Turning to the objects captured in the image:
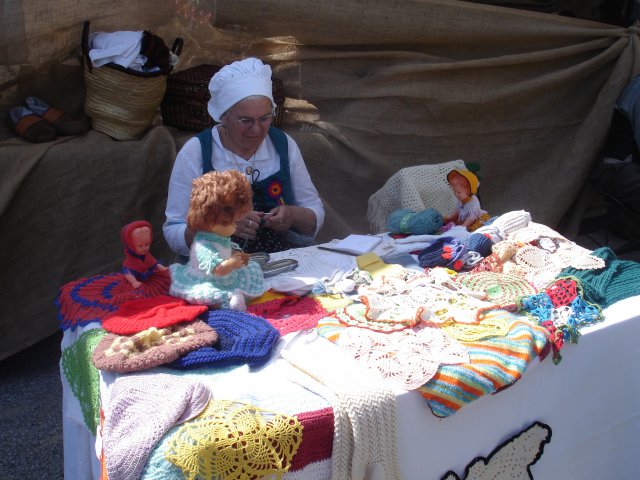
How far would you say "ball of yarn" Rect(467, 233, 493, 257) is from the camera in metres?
2.35

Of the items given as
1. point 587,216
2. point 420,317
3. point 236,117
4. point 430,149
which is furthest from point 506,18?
point 420,317

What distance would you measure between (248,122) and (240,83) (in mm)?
136

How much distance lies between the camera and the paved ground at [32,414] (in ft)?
8.66

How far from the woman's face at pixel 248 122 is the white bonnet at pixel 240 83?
2cm

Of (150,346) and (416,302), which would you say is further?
(416,302)

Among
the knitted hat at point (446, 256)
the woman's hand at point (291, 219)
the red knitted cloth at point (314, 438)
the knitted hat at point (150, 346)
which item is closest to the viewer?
the red knitted cloth at point (314, 438)

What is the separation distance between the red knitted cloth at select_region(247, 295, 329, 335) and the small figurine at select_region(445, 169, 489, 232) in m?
1.02

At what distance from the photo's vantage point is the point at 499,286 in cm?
210

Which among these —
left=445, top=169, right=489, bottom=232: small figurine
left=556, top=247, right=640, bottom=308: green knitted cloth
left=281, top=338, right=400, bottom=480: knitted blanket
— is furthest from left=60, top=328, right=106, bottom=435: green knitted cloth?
left=445, top=169, right=489, bottom=232: small figurine

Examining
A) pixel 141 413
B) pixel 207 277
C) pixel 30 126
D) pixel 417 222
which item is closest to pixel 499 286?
pixel 417 222

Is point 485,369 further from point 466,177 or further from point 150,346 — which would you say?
point 466,177

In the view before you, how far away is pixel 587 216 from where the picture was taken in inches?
179

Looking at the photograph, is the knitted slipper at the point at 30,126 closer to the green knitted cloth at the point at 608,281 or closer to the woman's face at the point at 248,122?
the woman's face at the point at 248,122

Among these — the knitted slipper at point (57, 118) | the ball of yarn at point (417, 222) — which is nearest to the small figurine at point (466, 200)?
the ball of yarn at point (417, 222)
